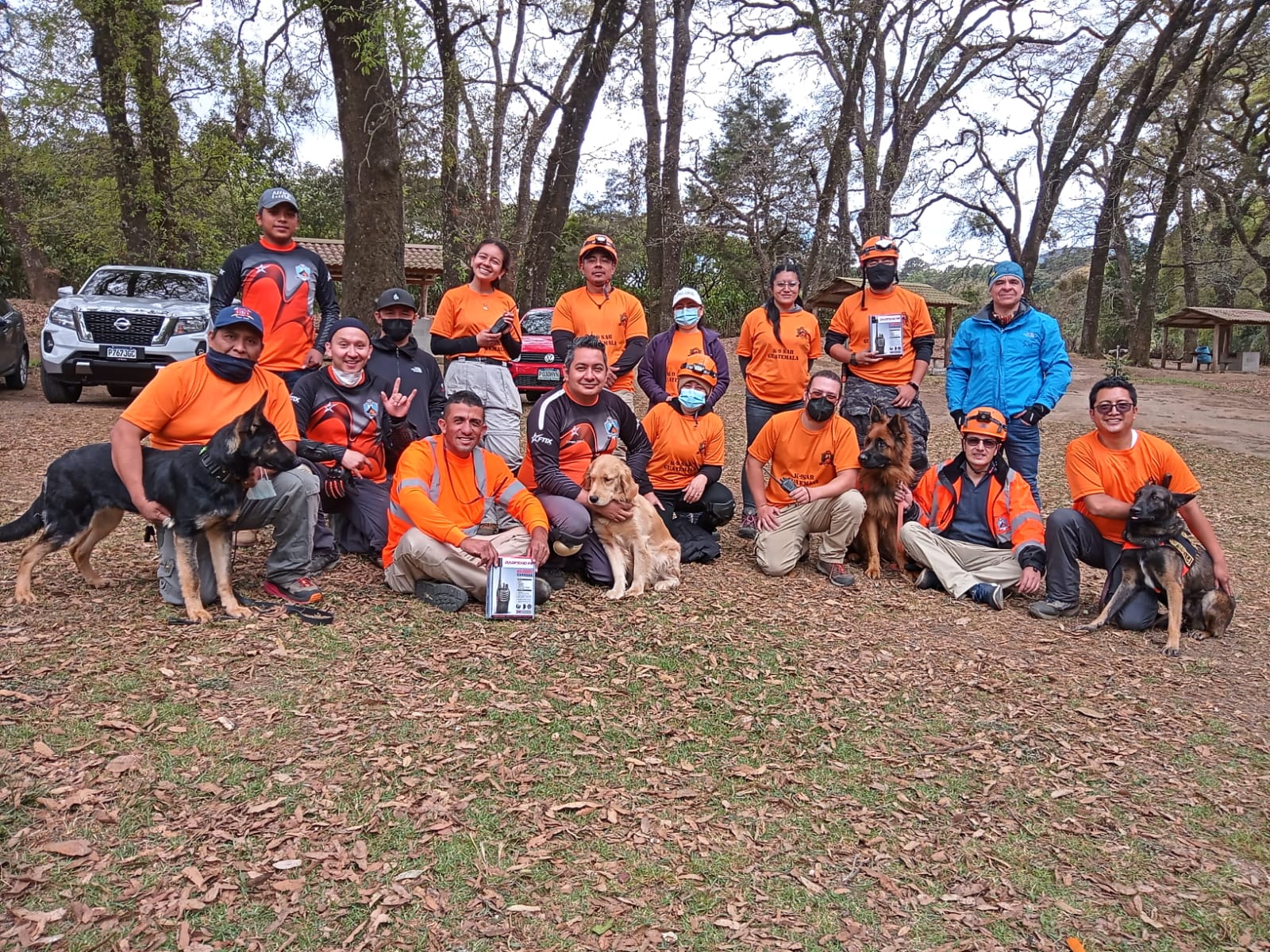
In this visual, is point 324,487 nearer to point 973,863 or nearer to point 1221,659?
point 973,863

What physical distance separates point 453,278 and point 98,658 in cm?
1358

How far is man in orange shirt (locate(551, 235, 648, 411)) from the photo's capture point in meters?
6.76

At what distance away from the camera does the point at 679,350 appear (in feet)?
23.9

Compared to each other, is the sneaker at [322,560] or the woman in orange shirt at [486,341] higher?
the woman in orange shirt at [486,341]

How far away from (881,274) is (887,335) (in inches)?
19.6

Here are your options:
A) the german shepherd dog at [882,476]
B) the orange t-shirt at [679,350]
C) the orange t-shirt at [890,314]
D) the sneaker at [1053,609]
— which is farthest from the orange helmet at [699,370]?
the sneaker at [1053,609]

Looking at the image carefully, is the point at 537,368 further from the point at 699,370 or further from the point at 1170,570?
the point at 1170,570

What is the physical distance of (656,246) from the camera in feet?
59.2

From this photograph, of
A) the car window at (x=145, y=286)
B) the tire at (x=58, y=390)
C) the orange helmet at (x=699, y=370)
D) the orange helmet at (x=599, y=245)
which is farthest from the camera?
the car window at (x=145, y=286)

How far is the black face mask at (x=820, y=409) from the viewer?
623 cm

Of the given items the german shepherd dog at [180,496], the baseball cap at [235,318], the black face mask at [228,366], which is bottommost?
the german shepherd dog at [180,496]

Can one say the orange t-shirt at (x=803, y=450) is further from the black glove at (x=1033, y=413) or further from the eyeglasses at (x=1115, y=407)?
the eyeglasses at (x=1115, y=407)

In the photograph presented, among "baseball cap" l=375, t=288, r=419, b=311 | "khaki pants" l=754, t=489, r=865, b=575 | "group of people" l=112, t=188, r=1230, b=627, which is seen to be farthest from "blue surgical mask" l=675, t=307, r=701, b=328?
"baseball cap" l=375, t=288, r=419, b=311

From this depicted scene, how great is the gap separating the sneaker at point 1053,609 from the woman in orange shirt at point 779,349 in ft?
7.47
